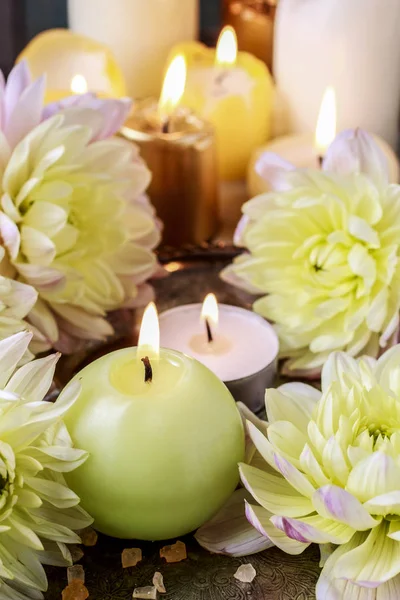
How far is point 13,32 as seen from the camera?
83 cm

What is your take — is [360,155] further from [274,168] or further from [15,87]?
[15,87]

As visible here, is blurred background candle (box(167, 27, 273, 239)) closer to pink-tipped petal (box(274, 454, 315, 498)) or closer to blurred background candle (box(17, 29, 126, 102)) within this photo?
blurred background candle (box(17, 29, 126, 102))

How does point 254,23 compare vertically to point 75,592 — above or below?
above

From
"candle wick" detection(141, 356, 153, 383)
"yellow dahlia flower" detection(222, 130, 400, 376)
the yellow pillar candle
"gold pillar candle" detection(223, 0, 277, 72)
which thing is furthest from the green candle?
"gold pillar candle" detection(223, 0, 277, 72)

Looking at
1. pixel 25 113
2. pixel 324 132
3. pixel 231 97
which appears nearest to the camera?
pixel 25 113

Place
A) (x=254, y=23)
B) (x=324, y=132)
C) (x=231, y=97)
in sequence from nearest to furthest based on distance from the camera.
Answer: (x=324, y=132) < (x=231, y=97) < (x=254, y=23)

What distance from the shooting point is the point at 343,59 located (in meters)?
0.66

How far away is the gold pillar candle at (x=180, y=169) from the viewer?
584 mm

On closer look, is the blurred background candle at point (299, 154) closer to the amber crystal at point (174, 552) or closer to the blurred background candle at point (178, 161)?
the blurred background candle at point (178, 161)

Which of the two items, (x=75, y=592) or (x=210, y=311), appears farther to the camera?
(x=210, y=311)

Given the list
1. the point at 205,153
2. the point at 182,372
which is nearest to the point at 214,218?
the point at 205,153

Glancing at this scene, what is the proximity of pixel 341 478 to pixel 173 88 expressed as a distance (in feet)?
1.23

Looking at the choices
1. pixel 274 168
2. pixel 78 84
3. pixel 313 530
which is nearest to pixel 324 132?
pixel 274 168

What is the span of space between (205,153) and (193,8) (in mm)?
225
